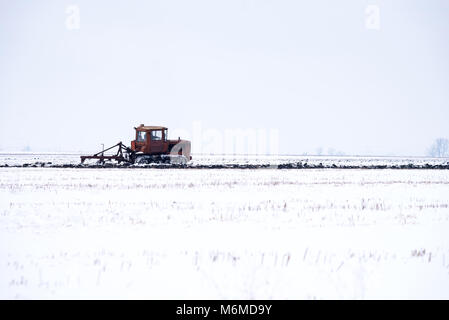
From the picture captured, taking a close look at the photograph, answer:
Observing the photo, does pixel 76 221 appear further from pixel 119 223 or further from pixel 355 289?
pixel 355 289

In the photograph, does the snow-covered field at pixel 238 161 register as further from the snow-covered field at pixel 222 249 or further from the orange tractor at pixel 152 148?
the snow-covered field at pixel 222 249

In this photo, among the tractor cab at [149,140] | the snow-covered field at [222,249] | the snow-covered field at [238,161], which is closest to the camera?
the snow-covered field at [222,249]

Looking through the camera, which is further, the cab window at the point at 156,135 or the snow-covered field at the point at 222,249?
the cab window at the point at 156,135

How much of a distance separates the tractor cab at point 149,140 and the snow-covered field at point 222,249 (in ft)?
61.0

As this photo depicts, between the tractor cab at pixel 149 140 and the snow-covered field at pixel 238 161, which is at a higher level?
the tractor cab at pixel 149 140

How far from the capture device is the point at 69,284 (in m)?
4.23

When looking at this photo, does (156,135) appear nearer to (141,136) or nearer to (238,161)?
(141,136)

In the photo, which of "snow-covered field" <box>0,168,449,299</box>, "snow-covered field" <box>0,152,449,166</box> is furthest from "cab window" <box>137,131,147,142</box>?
"snow-covered field" <box>0,168,449,299</box>

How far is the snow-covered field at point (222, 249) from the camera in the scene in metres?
4.20

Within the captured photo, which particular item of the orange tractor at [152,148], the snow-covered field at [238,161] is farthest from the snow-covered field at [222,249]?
Answer: the snow-covered field at [238,161]

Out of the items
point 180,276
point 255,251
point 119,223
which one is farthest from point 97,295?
point 119,223
